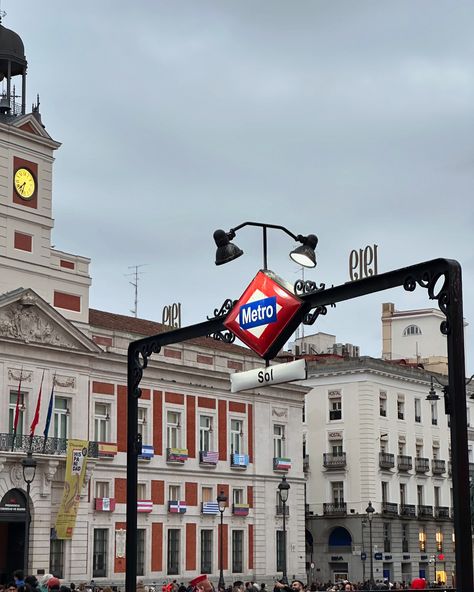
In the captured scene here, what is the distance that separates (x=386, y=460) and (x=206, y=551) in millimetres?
14305

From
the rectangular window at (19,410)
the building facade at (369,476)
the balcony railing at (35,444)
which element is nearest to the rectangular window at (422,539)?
the building facade at (369,476)

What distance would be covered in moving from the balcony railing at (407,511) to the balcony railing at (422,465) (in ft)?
6.76

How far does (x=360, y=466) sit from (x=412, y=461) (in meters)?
4.46

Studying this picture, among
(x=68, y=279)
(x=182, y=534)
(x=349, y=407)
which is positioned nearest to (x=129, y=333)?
(x=68, y=279)

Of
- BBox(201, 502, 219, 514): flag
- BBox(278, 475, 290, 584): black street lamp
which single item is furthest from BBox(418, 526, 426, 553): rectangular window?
BBox(201, 502, 219, 514): flag

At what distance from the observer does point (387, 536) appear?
58219mm

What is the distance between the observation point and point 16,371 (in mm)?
39938

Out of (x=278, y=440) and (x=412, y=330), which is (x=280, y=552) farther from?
(x=412, y=330)

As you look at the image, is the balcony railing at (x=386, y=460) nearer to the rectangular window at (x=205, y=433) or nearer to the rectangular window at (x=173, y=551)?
the rectangular window at (x=205, y=433)

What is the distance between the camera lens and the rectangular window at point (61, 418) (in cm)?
4147

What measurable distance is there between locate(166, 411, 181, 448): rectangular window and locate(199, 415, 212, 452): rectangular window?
4.05 feet

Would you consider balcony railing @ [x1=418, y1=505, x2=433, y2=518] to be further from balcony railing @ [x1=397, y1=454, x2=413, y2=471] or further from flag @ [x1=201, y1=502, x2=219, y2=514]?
flag @ [x1=201, y1=502, x2=219, y2=514]

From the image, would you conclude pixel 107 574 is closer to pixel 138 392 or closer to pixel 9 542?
pixel 9 542

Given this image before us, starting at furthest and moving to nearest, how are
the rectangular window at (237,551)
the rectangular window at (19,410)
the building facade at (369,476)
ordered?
the building facade at (369,476) → the rectangular window at (237,551) → the rectangular window at (19,410)
